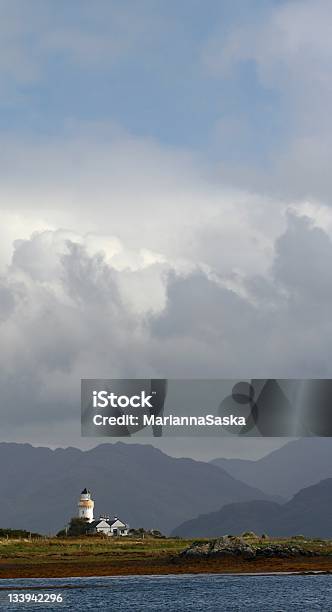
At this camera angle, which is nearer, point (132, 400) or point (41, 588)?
point (132, 400)

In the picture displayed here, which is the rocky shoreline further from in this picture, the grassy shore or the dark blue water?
the dark blue water

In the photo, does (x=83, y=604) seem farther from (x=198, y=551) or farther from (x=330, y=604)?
(x=198, y=551)

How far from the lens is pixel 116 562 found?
137875 millimetres

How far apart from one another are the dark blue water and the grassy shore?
8402 mm

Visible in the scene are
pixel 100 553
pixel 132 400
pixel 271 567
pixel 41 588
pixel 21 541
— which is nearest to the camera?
pixel 132 400

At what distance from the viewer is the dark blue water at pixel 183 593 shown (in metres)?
92.1

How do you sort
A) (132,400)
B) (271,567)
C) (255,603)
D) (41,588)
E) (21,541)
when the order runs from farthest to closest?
(21,541), (271,567), (41,588), (255,603), (132,400)

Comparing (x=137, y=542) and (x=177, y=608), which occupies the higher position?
(x=137, y=542)

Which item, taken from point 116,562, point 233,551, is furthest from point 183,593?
point 233,551

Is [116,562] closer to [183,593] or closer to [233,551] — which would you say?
[233,551]

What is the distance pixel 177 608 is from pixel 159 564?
46621mm

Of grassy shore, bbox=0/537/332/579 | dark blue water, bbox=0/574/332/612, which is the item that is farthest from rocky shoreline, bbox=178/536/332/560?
dark blue water, bbox=0/574/332/612

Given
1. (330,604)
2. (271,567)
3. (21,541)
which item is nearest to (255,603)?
(330,604)

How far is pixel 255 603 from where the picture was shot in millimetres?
94688
